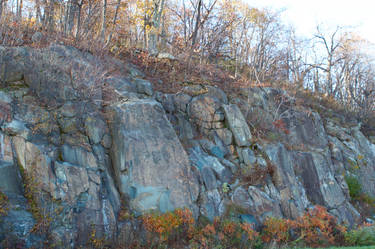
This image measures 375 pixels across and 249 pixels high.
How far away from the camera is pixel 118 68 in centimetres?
1267

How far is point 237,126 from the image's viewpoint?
12234 mm

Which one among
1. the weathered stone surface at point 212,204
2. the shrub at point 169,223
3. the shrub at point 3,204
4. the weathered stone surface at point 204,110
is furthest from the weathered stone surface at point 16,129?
the weathered stone surface at point 204,110

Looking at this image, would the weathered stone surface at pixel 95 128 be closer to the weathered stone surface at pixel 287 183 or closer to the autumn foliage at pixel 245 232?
the autumn foliage at pixel 245 232

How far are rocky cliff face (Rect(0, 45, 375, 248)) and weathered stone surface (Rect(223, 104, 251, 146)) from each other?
41mm

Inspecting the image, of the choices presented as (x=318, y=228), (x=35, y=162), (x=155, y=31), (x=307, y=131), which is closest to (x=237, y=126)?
(x=318, y=228)

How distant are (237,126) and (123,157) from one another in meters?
5.10

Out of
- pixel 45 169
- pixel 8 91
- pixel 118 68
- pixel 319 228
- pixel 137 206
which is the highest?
pixel 118 68

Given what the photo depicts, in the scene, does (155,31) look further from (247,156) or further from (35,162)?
(35,162)

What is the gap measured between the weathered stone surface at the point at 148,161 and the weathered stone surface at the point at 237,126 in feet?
9.82

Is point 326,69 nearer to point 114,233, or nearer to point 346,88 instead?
point 346,88

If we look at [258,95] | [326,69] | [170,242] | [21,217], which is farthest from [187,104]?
[326,69]

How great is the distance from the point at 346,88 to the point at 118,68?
1961cm

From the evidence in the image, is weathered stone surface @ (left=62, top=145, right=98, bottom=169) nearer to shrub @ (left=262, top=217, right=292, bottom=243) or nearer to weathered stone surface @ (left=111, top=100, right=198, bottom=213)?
weathered stone surface @ (left=111, top=100, right=198, bottom=213)

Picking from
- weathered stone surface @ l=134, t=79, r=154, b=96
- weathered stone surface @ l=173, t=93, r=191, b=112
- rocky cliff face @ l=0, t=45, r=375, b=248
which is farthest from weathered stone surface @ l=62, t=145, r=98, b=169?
weathered stone surface @ l=173, t=93, r=191, b=112
